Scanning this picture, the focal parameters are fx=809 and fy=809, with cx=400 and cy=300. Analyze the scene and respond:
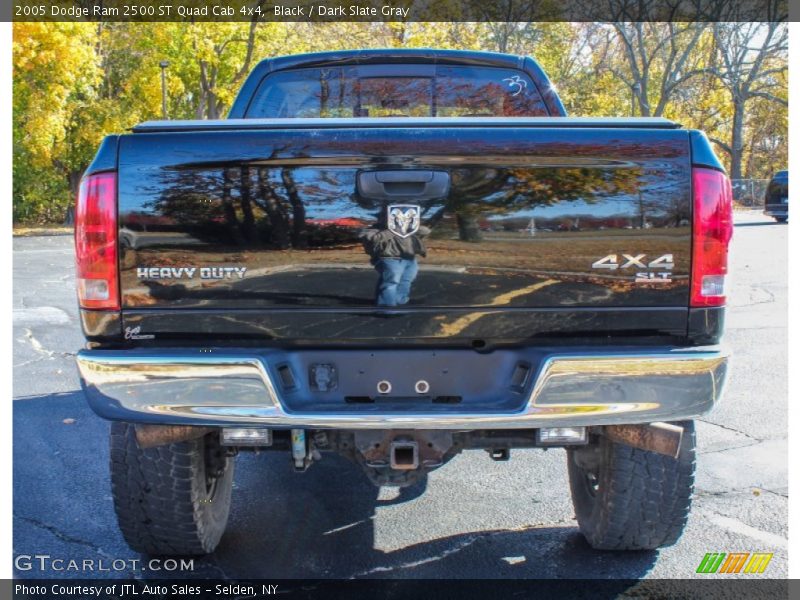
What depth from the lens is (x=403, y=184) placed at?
2.71m

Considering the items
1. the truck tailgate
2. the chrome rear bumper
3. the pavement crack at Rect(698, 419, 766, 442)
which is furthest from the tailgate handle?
the pavement crack at Rect(698, 419, 766, 442)

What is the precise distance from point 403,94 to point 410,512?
230cm

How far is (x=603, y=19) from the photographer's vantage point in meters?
29.6

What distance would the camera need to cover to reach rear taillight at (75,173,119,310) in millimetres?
2703

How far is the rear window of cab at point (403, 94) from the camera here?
4562mm

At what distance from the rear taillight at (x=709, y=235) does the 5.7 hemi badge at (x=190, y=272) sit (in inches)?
59.9

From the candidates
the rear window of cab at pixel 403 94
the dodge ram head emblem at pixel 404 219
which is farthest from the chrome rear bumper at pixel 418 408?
the rear window of cab at pixel 403 94

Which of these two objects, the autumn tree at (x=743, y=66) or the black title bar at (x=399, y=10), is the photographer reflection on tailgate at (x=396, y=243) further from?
the autumn tree at (x=743, y=66)

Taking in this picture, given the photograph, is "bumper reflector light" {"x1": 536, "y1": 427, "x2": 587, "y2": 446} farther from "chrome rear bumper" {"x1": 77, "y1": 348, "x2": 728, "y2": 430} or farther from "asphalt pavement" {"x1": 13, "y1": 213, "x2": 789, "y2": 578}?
"asphalt pavement" {"x1": 13, "y1": 213, "x2": 789, "y2": 578}

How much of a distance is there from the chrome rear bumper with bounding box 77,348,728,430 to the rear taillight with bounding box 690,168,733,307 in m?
0.23

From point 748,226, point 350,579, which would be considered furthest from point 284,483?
point 748,226

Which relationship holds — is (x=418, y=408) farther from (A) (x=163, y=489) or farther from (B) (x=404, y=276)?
(A) (x=163, y=489)

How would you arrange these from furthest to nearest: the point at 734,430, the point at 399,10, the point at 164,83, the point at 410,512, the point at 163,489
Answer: the point at 164,83 → the point at 399,10 → the point at 734,430 → the point at 410,512 → the point at 163,489

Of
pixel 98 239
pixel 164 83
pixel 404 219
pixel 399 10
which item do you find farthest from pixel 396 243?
pixel 164 83
